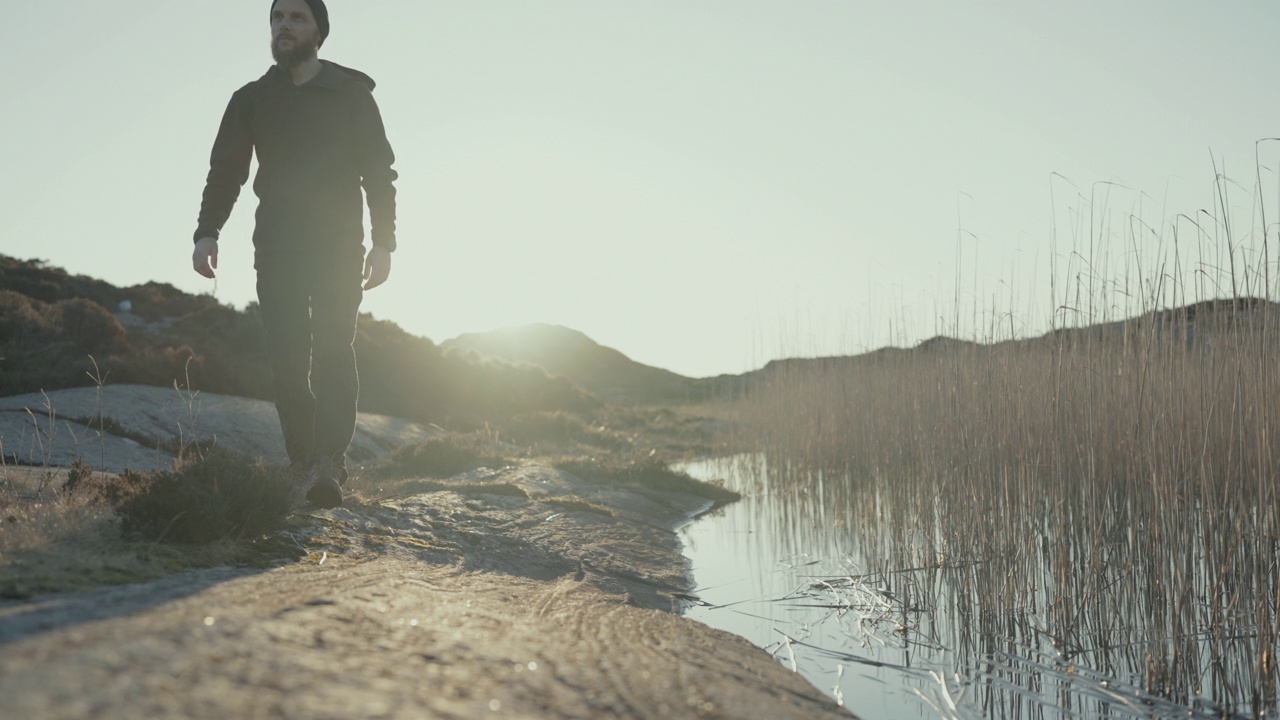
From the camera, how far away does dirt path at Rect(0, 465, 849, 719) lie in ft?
4.05

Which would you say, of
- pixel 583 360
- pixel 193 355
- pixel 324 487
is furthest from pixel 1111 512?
pixel 583 360

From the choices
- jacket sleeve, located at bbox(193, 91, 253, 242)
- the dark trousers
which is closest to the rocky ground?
the dark trousers

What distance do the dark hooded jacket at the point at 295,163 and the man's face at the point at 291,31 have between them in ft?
0.27

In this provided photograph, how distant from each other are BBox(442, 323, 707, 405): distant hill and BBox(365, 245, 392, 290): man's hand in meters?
37.1

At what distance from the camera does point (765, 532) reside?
6.23 m

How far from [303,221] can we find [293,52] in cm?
70

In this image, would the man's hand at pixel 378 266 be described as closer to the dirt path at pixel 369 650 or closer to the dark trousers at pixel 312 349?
the dark trousers at pixel 312 349

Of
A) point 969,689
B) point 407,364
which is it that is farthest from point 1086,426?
point 407,364

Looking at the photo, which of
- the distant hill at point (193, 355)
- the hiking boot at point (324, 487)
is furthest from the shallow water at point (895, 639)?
the distant hill at point (193, 355)

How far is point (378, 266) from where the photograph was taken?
3676mm

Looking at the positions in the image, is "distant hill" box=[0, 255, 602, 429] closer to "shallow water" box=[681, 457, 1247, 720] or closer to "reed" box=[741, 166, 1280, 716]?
"shallow water" box=[681, 457, 1247, 720]

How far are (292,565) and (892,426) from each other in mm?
4976

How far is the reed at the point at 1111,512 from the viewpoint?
2773 millimetres

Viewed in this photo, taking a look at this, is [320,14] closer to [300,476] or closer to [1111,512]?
[300,476]
